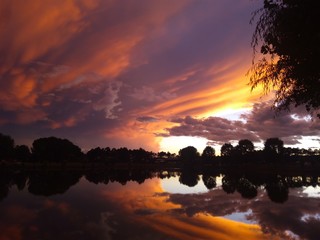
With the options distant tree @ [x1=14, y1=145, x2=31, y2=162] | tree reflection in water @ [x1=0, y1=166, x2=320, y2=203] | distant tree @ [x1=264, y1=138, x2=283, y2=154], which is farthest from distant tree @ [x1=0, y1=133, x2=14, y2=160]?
distant tree @ [x1=264, y1=138, x2=283, y2=154]

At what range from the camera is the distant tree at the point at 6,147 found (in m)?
168

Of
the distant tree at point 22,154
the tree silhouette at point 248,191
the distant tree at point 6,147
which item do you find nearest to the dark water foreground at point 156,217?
the tree silhouette at point 248,191

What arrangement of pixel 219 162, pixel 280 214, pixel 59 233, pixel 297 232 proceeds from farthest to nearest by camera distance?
1. pixel 219 162
2. pixel 280 214
3. pixel 297 232
4. pixel 59 233

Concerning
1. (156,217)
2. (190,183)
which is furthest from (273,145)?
(156,217)

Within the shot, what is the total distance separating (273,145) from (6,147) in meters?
136

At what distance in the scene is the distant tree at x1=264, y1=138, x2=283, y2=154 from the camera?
18048cm

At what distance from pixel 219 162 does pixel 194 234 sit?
17759cm

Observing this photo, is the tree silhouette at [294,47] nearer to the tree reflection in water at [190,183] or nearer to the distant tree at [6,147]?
the tree reflection in water at [190,183]

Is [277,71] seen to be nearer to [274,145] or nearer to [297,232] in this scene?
[297,232]

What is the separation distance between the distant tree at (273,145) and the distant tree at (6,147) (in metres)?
131

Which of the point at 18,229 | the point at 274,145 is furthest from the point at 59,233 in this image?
the point at 274,145

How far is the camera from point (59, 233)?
22.9 m

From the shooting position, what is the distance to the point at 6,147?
169m

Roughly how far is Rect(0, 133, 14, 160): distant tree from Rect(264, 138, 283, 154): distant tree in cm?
13053
